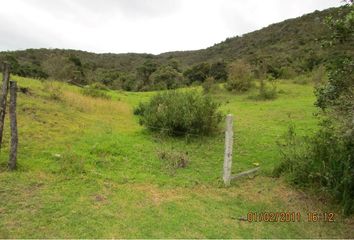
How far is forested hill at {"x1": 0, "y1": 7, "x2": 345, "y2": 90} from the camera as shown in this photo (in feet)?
93.7

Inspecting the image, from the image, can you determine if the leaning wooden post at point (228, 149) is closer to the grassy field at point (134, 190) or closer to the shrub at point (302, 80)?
the grassy field at point (134, 190)

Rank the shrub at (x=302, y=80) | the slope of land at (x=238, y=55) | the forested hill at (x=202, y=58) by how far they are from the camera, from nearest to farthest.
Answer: the shrub at (x=302, y=80) < the forested hill at (x=202, y=58) < the slope of land at (x=238, y=55)

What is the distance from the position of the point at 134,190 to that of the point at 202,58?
Answer: 5043cm

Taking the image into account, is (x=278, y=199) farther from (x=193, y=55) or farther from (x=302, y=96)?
(x=193, y=55)

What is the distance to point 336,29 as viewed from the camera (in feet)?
19.1

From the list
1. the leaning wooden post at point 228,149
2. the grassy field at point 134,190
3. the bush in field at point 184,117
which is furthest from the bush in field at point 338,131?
the bush in field at point 184,117

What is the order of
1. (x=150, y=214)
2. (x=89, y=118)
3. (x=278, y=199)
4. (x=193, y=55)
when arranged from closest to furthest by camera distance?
1. (x=150, y=214)
2. (x=278, y=199)
3. (x=89, y=118)
4. (x=193, y=55)

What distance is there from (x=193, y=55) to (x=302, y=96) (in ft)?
133

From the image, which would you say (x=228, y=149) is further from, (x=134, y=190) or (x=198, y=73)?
(x=198, y=73)

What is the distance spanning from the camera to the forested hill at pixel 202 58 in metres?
28.5

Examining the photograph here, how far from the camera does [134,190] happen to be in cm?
667

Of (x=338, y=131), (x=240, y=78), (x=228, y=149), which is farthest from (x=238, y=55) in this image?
(x=338, y=131)

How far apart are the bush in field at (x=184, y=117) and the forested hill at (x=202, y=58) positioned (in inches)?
555

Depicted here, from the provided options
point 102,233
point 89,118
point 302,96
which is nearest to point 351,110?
point 102,233
